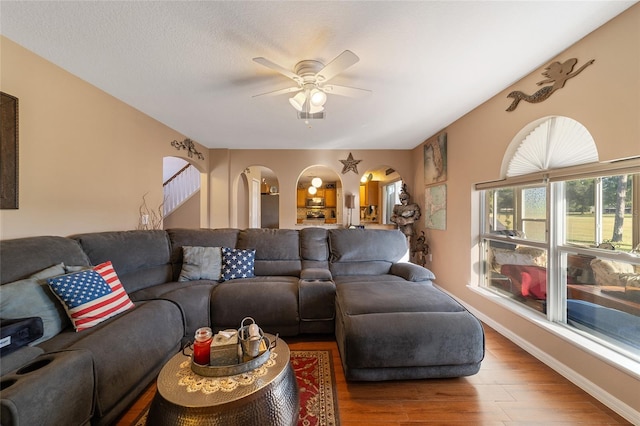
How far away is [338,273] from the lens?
3035 millimetres

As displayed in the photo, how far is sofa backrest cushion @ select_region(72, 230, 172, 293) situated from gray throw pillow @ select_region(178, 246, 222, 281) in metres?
0.21

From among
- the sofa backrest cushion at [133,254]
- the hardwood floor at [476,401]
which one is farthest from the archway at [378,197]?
the sofa backrest cushion at [133,254]

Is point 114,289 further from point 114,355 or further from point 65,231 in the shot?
point 65,231

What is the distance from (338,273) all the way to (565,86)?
2.66 meters

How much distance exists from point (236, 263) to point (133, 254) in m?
0.98

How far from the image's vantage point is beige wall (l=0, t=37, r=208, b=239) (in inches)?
74.0

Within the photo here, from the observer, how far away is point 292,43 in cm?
180

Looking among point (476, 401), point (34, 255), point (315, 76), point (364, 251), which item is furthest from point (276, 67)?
point (476, 401)

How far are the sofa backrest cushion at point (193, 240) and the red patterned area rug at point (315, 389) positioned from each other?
4.95ft

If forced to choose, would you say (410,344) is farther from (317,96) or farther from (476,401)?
(317,96)

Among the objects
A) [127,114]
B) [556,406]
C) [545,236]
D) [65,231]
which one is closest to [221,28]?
[127,114]

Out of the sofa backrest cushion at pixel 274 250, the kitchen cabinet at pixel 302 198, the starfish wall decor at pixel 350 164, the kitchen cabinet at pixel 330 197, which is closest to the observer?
the sofa backrest cushion at pixel 274 250

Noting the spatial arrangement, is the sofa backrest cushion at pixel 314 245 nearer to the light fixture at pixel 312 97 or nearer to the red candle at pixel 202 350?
the light fixture at pixel 312 97

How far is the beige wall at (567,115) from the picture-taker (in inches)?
59.9
